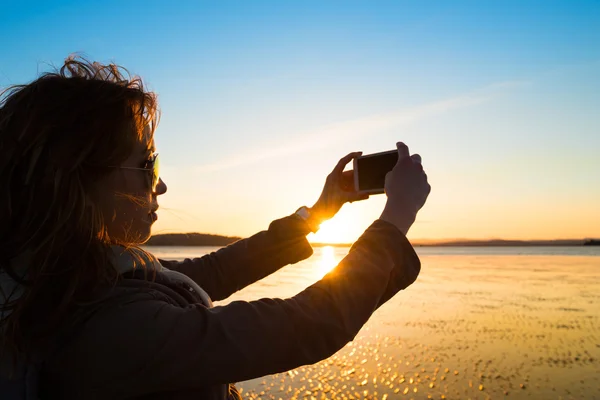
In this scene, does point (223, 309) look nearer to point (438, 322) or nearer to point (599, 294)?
point (438, 322)

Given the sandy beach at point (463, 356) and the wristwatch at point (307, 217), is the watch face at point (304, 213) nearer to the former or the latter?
the wristwatch at point (307, 217)

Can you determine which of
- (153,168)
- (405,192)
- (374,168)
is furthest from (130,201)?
(374,168)

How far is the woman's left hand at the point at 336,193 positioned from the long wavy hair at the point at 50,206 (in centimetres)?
136

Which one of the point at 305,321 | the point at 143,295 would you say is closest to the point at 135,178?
the point at 143,295

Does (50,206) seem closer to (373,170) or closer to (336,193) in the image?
(373,170)

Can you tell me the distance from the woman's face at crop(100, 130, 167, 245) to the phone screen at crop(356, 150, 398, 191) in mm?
1068

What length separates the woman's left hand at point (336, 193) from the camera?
2.62m

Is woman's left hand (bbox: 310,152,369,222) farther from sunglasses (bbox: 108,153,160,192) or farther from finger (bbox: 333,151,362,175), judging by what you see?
sunglasses (bbox: 108,153,160,192)

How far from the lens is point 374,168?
2320 millimetres

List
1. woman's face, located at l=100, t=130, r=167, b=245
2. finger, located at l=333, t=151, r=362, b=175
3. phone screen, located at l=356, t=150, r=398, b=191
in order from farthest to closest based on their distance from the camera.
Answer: finger, located at l=333, t=151, r=362, b=175 < phone screen, located at l=356, t=150, r=398, b=191 < woman's face, located at l=100, t=130, r=167, b=245

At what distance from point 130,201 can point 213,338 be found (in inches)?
26.2

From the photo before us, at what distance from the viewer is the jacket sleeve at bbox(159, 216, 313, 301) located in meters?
2.66

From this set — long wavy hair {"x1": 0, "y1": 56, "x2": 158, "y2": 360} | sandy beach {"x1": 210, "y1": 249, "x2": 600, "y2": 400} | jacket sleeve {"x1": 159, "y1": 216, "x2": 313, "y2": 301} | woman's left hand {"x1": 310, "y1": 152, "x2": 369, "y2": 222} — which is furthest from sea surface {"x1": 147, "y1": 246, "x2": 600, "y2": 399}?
long wavy hair {"x1": 0, "y1": 56, "x2": 158, "y2": 360}

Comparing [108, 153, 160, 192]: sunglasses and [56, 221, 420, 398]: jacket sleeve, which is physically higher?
[108, 153, 160, 192]: sunglasses
